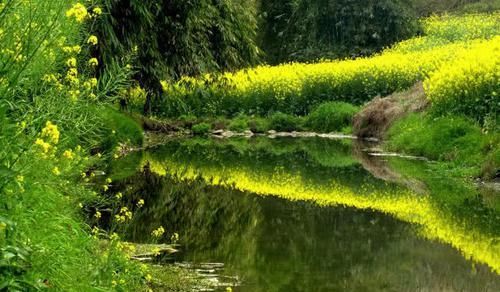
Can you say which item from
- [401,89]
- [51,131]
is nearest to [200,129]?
[401,89]

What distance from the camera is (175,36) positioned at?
8953mm

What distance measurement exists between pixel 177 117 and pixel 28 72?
2290cm

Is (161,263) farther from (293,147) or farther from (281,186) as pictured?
(293,147)

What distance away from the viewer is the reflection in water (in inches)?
258

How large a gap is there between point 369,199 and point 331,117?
44.0ft

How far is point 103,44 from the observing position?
7.79 m

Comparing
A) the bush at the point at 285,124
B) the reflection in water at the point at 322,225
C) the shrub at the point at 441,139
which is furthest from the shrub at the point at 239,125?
the reflection in water at the point at 322,225

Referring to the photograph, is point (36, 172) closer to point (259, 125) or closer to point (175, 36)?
point (175, 36)

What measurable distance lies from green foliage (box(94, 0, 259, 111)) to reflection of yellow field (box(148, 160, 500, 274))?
6.88 feet

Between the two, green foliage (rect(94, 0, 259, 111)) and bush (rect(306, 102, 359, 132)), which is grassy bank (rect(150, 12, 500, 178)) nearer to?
bush (rect(306, 102, 359, 132))

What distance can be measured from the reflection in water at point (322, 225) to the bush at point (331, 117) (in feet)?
29.4

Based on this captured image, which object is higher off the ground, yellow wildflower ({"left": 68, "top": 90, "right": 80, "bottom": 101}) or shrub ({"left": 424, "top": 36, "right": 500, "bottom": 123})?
yellow wildflower ({"left": 68, "top": 90, "right": 80, "bottom": 101})

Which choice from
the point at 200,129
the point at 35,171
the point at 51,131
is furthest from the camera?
the point at 200,129

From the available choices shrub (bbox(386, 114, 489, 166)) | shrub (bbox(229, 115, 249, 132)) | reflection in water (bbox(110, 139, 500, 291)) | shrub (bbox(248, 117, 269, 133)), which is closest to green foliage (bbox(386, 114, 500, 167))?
shrub (bbox(386, 114, 489, 166))
